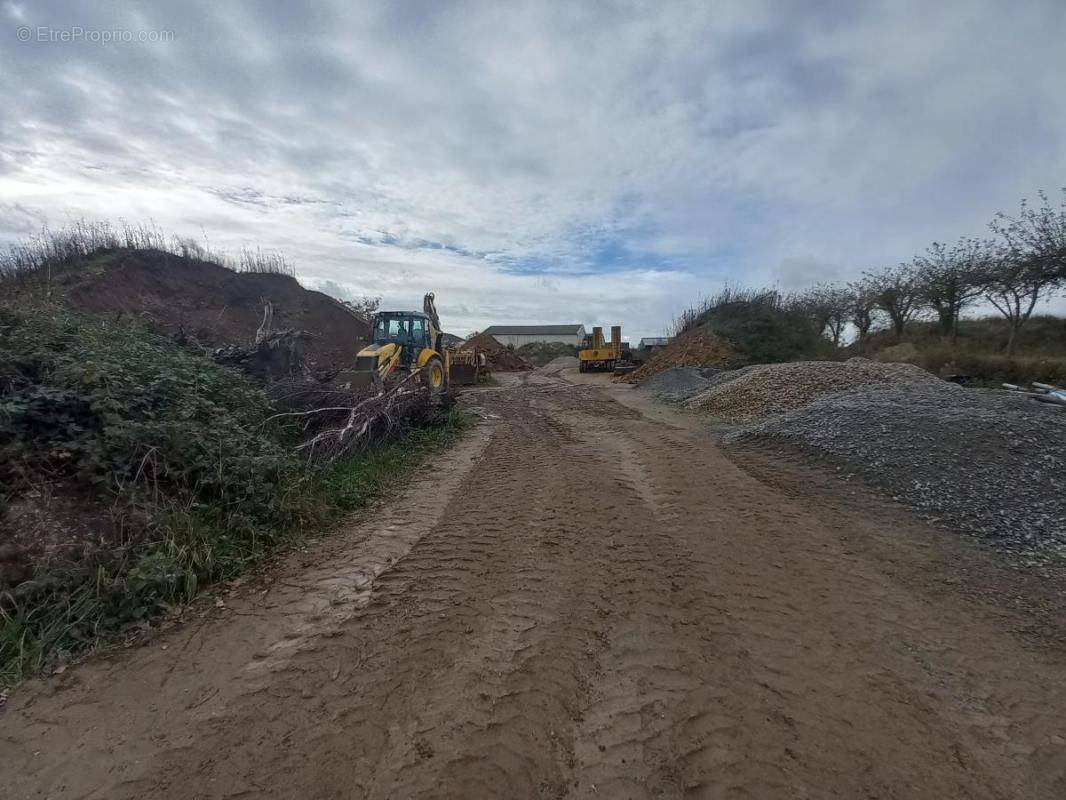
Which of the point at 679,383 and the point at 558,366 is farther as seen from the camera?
the point at 558,366

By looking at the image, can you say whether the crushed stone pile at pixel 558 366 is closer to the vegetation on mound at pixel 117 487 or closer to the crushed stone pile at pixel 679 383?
the crushed stone pile at pixel 679 383

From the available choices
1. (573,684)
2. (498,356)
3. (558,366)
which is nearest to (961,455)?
(573,684)

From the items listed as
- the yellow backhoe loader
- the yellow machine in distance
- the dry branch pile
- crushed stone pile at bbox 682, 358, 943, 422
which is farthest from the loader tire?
the yellow machine in distance

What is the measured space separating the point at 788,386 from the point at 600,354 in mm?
18387

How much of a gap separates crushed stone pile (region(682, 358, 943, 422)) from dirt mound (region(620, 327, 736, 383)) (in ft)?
28.8

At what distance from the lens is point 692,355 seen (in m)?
23.8

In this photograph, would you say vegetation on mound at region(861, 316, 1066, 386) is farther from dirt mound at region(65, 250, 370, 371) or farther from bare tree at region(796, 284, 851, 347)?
dirt mound at region(65, 250, 370, 371)

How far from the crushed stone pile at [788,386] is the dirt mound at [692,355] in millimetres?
8774

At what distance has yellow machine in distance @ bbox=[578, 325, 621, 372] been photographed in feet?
101

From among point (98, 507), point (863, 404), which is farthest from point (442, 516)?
point (863, 404)

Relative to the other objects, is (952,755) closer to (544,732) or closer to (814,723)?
(814,723)

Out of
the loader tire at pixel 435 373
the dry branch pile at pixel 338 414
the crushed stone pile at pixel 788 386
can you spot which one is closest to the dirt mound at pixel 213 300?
the loader tire at pixel 435 373

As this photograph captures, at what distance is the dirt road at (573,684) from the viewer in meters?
2.21

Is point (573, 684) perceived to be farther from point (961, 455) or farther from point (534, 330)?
point (534, 330)
